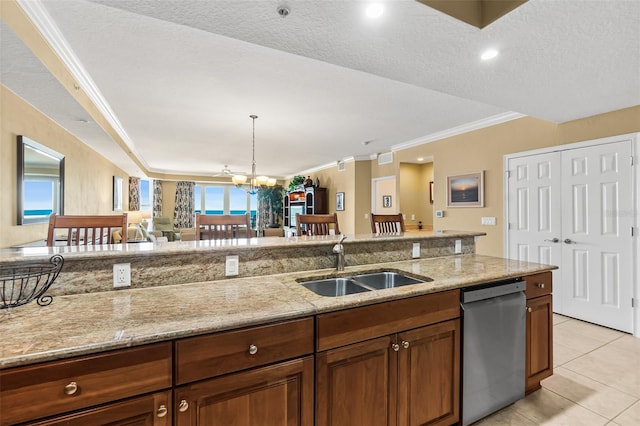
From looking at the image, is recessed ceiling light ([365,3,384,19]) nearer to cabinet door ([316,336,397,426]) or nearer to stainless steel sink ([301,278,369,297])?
stainless steel sink ([301,278,369,297])

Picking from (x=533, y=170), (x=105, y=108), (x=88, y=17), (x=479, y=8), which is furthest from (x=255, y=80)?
(x=533, y=170)

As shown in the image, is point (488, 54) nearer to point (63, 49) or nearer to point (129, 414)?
point (129, 414)

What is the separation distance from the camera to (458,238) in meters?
2.56

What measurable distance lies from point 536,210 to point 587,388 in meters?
2.23

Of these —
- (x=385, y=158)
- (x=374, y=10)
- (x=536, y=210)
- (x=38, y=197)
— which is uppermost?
(x=385, y=158)

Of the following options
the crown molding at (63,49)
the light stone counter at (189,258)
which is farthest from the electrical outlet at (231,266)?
the crown molding at (63,49)

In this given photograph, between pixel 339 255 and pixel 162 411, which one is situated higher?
pixel 339 255

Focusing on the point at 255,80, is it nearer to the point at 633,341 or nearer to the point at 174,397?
the point at 174,397

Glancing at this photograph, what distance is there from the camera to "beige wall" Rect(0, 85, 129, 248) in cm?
259

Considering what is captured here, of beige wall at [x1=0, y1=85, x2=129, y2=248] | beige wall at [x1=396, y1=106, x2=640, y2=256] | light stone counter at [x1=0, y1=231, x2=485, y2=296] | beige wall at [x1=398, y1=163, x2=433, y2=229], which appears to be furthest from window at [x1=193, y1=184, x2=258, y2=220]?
light stone counter at [x1=0, y1=231, x2=485, y2=296]

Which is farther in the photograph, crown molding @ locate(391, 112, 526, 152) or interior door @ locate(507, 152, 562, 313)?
crown molding @ locate(391, 112, 526, 152)

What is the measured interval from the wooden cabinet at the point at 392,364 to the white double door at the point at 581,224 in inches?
113

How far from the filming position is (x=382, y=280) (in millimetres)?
1987

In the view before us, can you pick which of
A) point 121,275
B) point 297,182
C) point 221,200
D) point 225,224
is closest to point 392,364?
point 121,275
